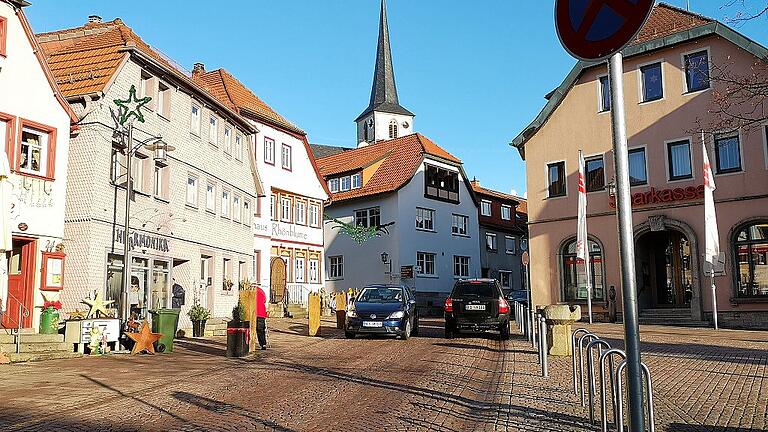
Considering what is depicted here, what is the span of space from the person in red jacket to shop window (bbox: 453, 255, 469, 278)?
32.1 m

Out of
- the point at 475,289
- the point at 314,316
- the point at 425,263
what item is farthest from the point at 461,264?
the point at 475,289

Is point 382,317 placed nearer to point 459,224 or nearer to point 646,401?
point 646,401

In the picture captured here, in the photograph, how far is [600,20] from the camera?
3590mm

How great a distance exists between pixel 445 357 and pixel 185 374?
5.63m

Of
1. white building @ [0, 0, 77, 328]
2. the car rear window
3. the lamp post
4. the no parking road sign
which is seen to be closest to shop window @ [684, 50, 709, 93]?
the car rear window

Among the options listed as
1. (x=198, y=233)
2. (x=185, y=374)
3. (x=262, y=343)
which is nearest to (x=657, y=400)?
(x=185, y=374)

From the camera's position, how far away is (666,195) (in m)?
28.2

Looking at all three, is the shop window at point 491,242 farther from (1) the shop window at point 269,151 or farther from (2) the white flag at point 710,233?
(2) the white flag at point 710,233

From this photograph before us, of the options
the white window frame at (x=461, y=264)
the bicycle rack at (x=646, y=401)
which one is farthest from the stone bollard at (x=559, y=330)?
the white window frame at (x=461, y=264)

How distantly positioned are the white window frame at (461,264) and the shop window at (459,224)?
5.54 ft

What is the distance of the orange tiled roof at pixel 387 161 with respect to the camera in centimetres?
4672

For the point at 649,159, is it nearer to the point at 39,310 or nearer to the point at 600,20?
the point at 39,310

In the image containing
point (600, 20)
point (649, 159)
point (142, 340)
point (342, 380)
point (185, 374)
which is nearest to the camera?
point (600, 20)

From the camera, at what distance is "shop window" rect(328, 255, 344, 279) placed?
48.7m
